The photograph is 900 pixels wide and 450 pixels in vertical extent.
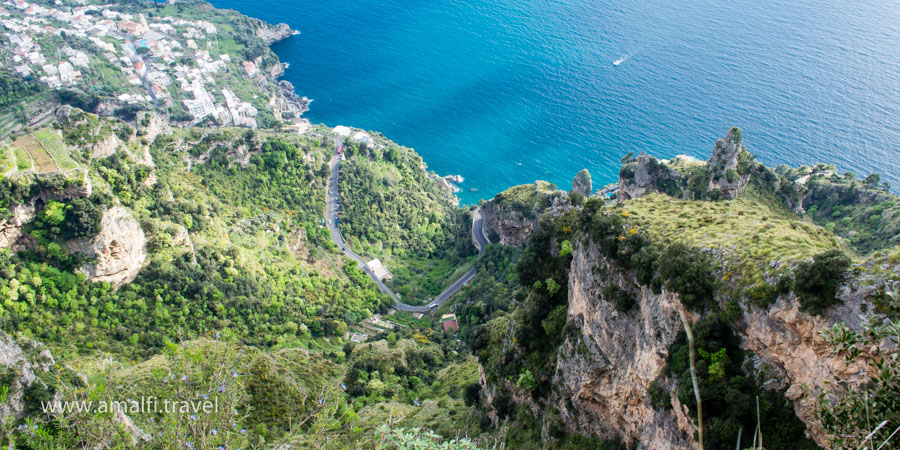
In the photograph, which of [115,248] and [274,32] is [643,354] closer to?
[115,248]

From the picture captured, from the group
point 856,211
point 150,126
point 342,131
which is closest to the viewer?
point 856,211

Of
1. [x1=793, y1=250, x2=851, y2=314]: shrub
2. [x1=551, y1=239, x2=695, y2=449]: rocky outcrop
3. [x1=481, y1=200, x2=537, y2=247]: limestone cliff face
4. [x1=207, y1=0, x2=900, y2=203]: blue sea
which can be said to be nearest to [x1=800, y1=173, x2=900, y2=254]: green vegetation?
[x1=207, y1=0, x2=900, y2=203]: blue sea

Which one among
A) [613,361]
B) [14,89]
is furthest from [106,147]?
[14,89]

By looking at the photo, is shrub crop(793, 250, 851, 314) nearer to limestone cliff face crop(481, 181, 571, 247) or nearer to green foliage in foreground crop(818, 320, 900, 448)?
green foliage in foreground crop(818, 320, 900, 448)

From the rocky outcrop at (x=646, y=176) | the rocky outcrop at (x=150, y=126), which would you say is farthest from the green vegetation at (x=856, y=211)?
the rocky outcrop at (x=150, y=126)

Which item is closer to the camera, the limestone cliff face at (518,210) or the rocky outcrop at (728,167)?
the rocky outcrop at (728,167)

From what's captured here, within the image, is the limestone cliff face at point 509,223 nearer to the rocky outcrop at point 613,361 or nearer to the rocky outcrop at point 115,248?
the rocky outcrop at point 613,361

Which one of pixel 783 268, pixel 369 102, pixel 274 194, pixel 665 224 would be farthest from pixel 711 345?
pixel 369 102
